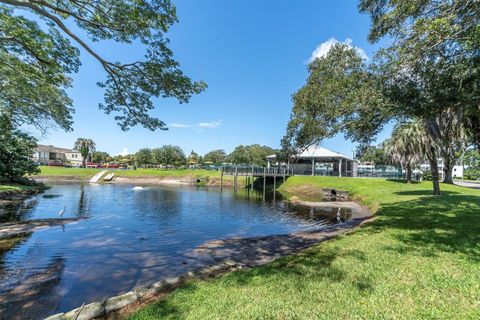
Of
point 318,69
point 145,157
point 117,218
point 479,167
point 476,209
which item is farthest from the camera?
point 145,157

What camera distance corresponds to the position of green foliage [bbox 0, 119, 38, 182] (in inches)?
846

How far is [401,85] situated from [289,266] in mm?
6623

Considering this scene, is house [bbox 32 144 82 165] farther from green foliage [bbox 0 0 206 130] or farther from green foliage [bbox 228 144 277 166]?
green foliage [bbox 0 0 206 130]

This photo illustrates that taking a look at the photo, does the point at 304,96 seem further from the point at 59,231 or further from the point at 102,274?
the point at 59,231

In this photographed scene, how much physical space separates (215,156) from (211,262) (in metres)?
113

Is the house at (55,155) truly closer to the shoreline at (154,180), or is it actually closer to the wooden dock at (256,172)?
the shoreline at (154,180)

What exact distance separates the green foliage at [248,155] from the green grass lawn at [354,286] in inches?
3352

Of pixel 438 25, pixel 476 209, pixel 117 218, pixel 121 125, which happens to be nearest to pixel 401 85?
pixel 438 25

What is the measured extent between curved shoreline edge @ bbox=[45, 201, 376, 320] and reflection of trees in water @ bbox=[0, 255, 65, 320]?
151cm

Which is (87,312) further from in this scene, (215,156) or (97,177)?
(215,156)

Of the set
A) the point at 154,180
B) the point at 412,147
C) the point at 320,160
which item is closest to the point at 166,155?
the point at 154,180

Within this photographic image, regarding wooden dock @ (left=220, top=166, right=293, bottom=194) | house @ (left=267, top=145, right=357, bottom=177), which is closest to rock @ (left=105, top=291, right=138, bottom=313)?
wooden dock @ (left=220, top=166, right=293, bottom=194)

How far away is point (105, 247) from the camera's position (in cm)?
1034

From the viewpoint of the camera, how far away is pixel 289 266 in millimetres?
6547
